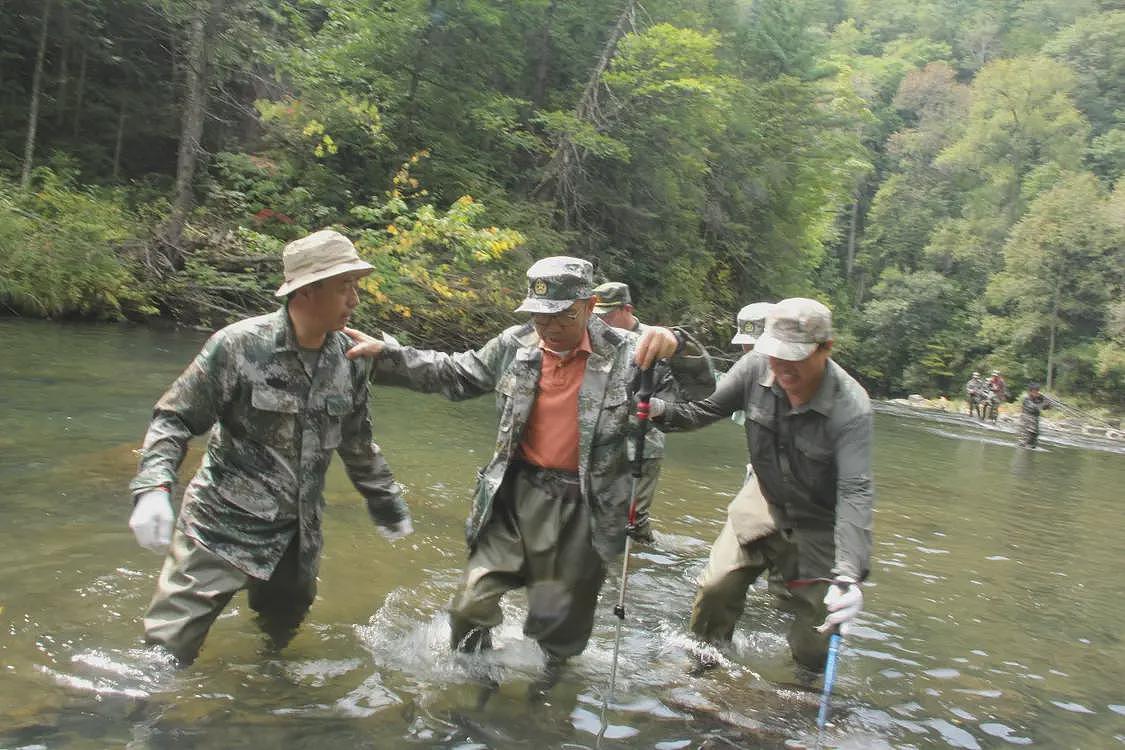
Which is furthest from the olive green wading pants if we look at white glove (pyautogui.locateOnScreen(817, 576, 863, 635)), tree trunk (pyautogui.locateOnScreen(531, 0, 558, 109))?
tree trunk (pyautogui.locateOnScreen(531, 0, 558, 109))

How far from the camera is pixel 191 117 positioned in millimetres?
18328

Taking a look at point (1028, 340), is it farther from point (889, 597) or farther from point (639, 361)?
point (639, 361)

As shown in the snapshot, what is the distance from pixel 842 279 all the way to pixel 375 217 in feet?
163

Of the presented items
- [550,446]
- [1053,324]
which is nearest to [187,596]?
[550,446]

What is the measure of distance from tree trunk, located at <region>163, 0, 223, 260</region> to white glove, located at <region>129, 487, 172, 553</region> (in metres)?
16.6

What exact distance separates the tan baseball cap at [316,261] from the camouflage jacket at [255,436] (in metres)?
0.21

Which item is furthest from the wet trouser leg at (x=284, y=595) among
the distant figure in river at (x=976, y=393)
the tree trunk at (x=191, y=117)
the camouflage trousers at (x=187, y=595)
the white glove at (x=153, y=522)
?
the distant figure in river at (x=976, y=393)

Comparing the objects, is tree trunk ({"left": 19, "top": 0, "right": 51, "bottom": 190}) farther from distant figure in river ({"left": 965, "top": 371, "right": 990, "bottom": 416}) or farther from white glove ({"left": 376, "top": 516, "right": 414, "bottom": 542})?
distant figure in river ({"left": 965, "top": 371, "right": 990, "bottom": 416})

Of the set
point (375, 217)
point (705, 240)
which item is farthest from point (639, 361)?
point (705, 240)

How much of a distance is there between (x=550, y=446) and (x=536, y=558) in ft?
1.77

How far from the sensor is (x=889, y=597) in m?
7.31

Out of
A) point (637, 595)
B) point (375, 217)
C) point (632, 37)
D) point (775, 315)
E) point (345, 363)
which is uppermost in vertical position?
point (632, 37)

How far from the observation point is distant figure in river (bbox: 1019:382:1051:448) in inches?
862

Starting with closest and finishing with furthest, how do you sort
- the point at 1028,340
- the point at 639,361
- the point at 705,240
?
1. the point at 639,361
2. the point at 705,240
3. the point at 1028,340
